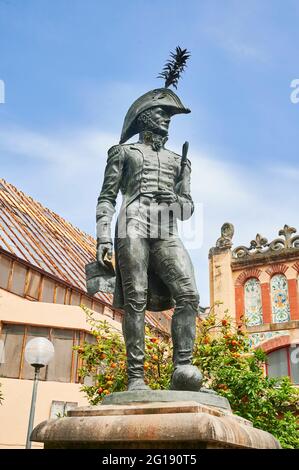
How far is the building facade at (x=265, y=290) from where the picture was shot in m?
19.4

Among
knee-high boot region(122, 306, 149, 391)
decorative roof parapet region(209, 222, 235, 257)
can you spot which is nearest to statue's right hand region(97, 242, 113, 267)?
knee-high boot region(122, 306, 149, 391)

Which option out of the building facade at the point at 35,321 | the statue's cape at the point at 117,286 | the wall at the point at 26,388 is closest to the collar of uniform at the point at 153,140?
the statue's cape at the point at 117,286

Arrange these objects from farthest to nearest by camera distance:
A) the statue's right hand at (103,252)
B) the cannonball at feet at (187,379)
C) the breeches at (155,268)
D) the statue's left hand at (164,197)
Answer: the statue's left hand at (164,197) → the statue's right hand at (103,252) → the breeches at (155,268) → the cannonball at feet at (187,379)

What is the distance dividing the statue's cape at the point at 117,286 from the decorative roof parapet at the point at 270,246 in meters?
16.5

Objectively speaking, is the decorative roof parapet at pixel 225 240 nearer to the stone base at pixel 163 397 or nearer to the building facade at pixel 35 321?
the building facade at pixel 35 321

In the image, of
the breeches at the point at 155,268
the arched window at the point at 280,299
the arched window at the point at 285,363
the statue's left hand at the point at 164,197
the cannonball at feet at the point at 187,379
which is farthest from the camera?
the arched window at the point at 280,299

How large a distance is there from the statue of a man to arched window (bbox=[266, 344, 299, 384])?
15274 millimetres

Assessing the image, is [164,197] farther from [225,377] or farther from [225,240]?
[225,240]

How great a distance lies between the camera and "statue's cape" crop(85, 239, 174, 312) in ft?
15.2

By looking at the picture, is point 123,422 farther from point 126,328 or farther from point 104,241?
point 104,241

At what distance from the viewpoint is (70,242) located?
2886 centimetres

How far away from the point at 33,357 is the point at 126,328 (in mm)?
5555
